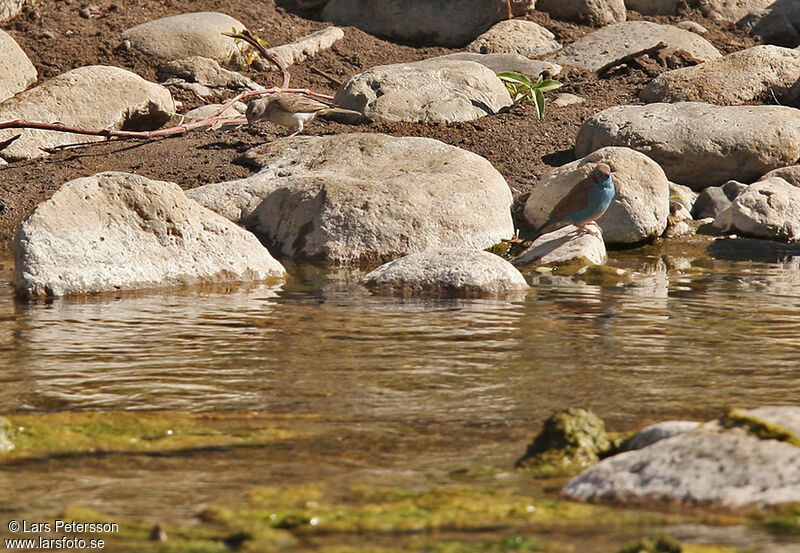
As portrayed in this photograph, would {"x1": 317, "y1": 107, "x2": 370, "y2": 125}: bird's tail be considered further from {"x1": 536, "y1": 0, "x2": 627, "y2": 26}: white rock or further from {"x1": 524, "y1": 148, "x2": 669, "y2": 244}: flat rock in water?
{"x1": 536, "y1": 0, "x2": 627, "y2": 26}: white rock

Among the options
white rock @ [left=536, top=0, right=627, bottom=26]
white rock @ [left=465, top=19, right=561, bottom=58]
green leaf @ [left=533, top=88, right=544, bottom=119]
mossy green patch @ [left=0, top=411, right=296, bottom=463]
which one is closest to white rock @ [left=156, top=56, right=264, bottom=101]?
white rock @ [left=465, top=19, right=561, bottom=58]

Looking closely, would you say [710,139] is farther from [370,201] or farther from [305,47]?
[305,47]

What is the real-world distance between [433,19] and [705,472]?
46.2 ft

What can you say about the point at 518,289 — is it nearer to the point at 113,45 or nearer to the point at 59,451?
the point at 59,451

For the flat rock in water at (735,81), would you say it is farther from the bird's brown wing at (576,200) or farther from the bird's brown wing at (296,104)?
the bird's brown wing at (576,200)

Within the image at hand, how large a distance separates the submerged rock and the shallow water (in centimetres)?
13

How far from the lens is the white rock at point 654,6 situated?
16.9 m

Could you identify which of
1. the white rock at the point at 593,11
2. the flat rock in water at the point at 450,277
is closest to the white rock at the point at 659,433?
the flat rock in water at the point at 450,277

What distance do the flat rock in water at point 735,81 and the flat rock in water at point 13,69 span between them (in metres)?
7.40

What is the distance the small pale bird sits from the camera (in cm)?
1134

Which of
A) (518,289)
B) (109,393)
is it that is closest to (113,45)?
(518,289)

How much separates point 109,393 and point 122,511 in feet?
5.26

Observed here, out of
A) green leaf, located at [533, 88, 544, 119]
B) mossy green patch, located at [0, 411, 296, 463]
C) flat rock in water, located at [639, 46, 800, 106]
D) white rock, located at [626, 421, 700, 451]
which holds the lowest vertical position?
mossy green patch, located at [0, 411, 296, 463]

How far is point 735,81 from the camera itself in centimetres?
1250
